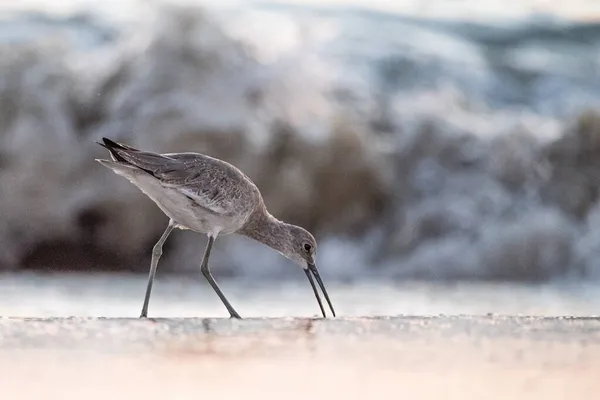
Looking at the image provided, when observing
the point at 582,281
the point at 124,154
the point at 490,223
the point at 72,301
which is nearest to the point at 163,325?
the point at 124,154

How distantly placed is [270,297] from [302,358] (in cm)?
244

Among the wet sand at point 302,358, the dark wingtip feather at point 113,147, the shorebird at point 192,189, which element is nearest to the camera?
the wet sand at point 302,358

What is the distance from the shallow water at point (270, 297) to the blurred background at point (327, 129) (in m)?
0.36

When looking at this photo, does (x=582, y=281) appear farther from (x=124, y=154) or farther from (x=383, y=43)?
(x=124, y=154)

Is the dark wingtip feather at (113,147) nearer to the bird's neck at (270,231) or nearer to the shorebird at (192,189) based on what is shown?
the shorebird at (192,189)

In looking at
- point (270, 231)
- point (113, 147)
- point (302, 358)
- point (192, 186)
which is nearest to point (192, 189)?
point (192, 186)

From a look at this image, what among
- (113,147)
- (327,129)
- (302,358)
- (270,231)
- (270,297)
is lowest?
(270,297)

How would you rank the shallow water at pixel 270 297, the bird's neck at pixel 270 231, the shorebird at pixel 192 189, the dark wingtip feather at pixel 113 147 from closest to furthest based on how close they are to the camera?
the dark wingtip feather at pixel 113 147 < the shorebird at pixel 192 189 < the bird's neck at pixel 270 231 < the shallow water at pixel 270 297

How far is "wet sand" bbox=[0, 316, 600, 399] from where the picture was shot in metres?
2.38

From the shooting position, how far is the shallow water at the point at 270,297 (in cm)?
456

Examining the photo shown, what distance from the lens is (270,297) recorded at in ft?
17.2

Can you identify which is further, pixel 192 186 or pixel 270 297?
pixel 270 297

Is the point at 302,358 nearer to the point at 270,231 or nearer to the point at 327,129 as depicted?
the point at 270,231

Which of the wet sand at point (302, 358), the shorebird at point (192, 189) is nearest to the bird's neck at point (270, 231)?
the shorebird at point (192, 189)
